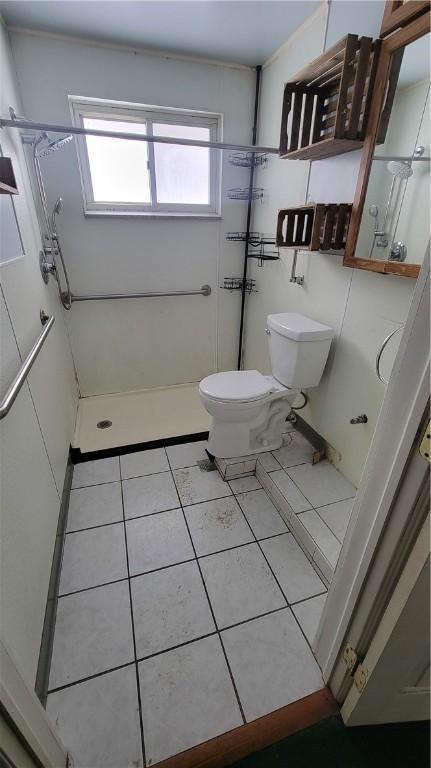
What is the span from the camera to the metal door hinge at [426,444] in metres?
0.57

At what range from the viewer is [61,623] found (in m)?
1.20

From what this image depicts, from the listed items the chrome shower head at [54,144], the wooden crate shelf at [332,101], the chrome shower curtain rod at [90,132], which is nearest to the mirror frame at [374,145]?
the wooden crate shelf at [332,101]

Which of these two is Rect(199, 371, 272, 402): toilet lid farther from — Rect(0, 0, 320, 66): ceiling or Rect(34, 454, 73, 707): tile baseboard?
Rect(0, 0, 320, 66): ceiling

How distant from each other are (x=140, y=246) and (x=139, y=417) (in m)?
1.25

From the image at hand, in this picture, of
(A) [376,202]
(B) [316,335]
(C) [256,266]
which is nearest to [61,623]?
(B) [316,335]

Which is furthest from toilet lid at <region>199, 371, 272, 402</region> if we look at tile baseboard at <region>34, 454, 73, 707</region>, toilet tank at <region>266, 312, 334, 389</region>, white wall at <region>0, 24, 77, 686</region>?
tile baseboard at <region>34, 454, 73, 707</region>

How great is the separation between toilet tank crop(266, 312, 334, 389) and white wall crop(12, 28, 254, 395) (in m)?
0.97

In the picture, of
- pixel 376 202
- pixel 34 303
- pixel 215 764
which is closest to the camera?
pixel 215 764

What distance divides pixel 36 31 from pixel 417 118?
200 cm

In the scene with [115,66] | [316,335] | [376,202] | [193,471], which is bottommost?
[193,471]

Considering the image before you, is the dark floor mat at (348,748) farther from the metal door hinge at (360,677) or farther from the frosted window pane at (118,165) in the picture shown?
the frosted window pane at (118,165)

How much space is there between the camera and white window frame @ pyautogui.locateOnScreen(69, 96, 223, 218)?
1986mm

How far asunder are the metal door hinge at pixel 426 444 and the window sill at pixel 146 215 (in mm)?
2210

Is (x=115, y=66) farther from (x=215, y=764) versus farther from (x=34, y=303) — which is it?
(x=215, y=764)
